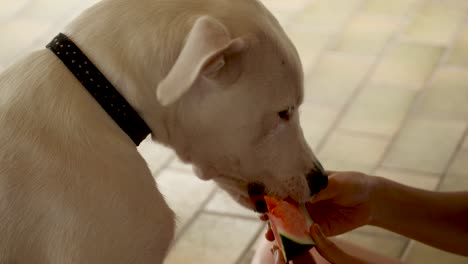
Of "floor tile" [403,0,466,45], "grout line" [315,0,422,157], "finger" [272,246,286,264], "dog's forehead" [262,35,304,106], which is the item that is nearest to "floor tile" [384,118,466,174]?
"grout line" [315,0,422,157]

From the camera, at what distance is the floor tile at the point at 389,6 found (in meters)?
3.60

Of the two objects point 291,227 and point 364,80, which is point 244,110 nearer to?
point 291,227

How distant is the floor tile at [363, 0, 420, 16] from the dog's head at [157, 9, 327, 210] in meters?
2.18

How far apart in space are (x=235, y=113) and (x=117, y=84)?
22cm

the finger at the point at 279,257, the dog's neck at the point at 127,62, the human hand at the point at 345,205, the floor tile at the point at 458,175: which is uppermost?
the dog's neck at the point at 127,62

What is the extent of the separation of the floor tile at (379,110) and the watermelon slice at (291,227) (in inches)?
46.9

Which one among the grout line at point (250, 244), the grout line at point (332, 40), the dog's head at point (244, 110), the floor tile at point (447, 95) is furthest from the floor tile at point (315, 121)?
the dog's head at point (244, 110)

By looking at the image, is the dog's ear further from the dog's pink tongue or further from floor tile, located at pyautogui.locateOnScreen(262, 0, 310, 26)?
floor tile, located at pyautogui.locateOnScreen(262, 0, 310, 26)

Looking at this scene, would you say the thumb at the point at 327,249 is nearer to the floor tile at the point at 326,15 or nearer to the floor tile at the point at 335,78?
the floor tile at the point at 335,78

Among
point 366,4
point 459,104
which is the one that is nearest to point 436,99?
point 459,104

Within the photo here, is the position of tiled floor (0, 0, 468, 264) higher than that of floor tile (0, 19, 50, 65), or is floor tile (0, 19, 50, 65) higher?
floor tile (0, 19, 50, 65)

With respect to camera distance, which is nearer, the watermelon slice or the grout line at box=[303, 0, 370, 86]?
the watermelon slice

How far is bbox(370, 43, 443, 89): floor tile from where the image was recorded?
3.08 m

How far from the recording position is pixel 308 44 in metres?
3.40
